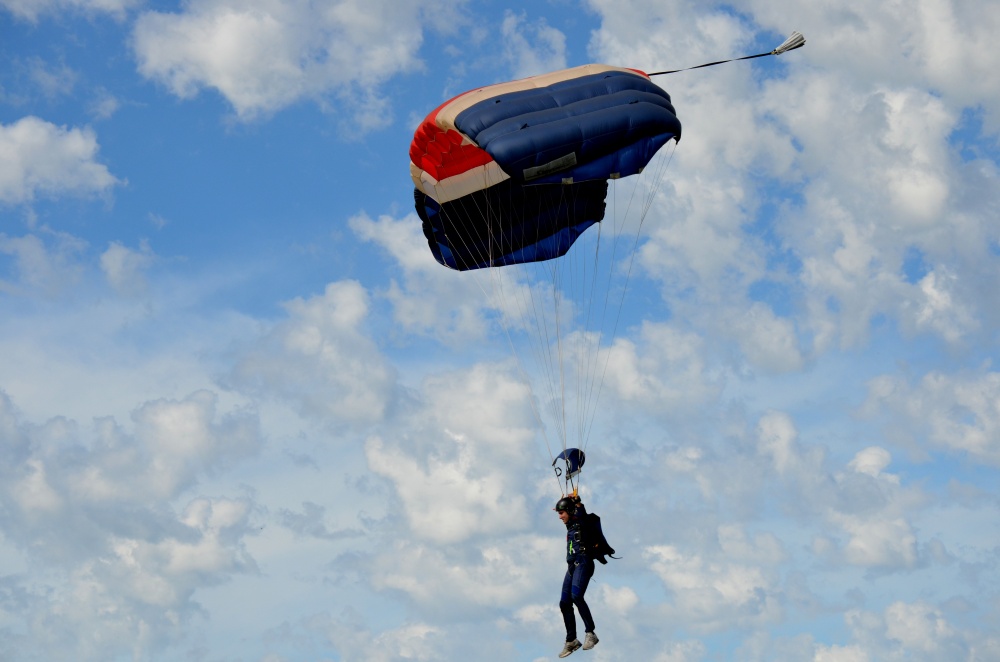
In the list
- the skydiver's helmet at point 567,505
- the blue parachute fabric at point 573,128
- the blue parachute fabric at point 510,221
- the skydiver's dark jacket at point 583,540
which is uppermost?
the blue parachute fabric at point 510,221

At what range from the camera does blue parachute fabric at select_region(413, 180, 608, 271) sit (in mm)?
29859

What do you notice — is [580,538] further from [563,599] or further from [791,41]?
[791,41]

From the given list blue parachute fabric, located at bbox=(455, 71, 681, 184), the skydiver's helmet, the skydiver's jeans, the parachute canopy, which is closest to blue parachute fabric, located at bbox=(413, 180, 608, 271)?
the parachute canopy

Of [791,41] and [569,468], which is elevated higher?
[791,41]

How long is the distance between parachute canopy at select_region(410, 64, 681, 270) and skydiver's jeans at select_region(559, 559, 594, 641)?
7.15m

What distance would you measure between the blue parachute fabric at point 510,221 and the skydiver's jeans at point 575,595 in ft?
24.4

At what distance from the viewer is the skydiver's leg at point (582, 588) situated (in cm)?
2530

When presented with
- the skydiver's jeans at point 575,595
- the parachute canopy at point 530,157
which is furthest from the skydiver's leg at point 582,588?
the parachute canopy at point 530,157

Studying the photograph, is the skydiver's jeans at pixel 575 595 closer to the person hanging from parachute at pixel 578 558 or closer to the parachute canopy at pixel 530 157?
the person hanging from parachute at pixel 578 558

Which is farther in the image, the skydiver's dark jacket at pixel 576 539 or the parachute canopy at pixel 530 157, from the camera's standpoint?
the parachute canopy at pixel 530 157

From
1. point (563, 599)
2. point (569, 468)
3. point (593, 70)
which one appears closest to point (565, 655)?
point (563, 599)

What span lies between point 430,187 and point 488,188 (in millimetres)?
1242

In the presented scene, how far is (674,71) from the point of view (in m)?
27.9

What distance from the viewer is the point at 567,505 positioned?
2553 centimetres
